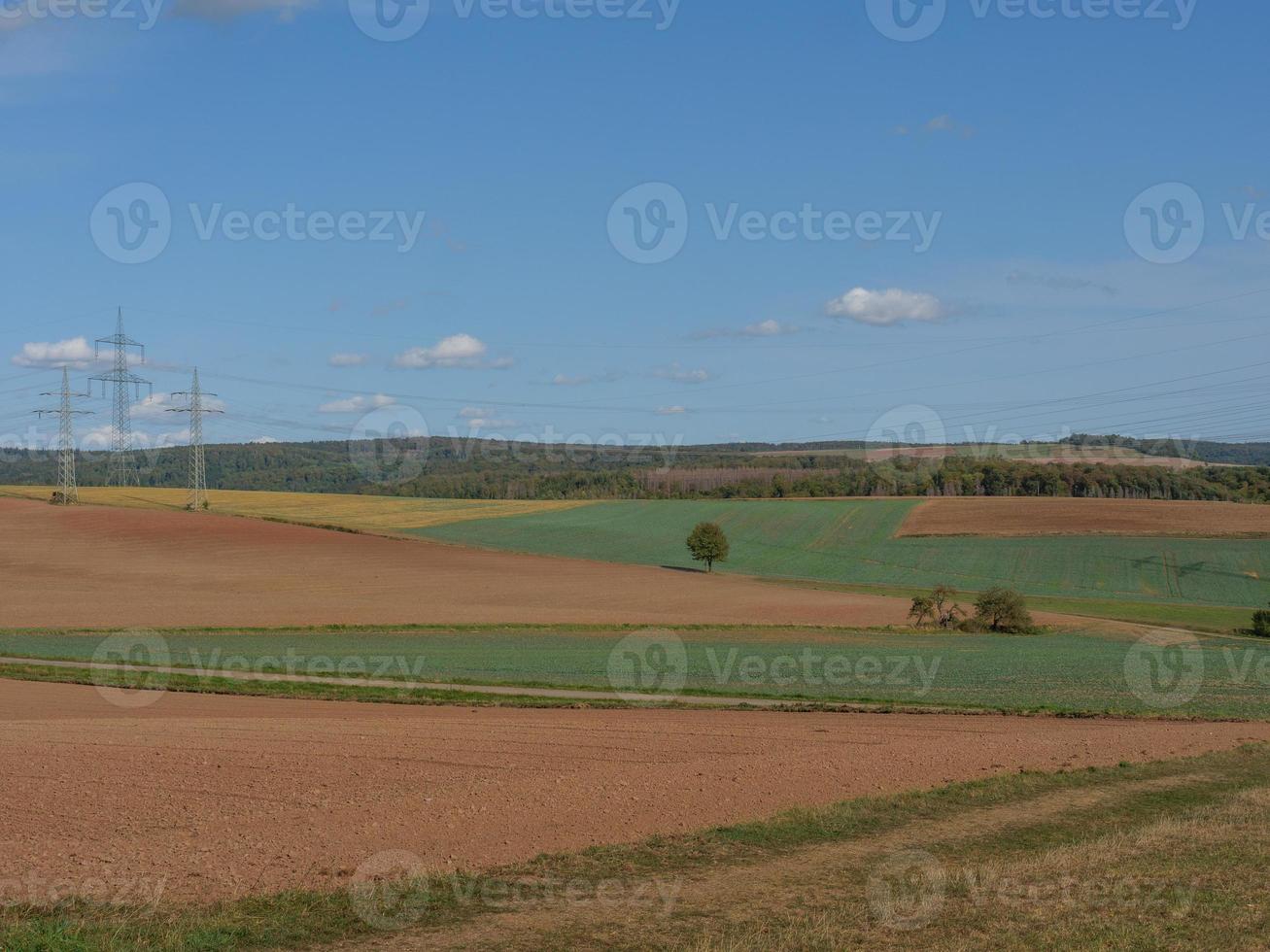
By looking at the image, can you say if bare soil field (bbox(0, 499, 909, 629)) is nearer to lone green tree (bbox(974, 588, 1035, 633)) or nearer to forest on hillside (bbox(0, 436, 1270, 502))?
lone green tree (bbox(974, 588, 1035, 633))

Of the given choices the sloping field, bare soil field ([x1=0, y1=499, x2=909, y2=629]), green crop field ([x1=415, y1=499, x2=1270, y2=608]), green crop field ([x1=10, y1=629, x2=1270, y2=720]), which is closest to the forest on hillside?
the sloping field

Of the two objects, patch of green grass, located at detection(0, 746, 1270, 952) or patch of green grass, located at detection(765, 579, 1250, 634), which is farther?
patch of green grass, located at detection(765, 579, 1250, 634)

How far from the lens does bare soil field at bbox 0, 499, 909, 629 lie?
55.4m

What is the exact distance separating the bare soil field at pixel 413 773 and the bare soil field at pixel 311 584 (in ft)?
83.3

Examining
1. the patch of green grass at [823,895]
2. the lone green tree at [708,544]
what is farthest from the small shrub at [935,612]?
the patch of green grass at [823,895]

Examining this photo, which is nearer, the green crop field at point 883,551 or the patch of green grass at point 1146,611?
the patch of green grass at point 1146,611

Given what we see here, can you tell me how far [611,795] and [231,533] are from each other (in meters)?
72.7

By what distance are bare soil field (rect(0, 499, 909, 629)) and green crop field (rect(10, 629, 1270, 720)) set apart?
4.66 m

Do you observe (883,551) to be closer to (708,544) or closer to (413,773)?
(708,544)

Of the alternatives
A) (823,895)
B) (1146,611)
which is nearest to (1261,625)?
(1146,611)

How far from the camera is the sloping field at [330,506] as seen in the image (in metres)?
101

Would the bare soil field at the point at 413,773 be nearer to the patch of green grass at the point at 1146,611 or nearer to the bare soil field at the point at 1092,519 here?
the patch of green grass at the point at 1146,611

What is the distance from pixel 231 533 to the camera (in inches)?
3314

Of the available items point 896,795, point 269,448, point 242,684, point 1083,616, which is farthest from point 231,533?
point 269,448
